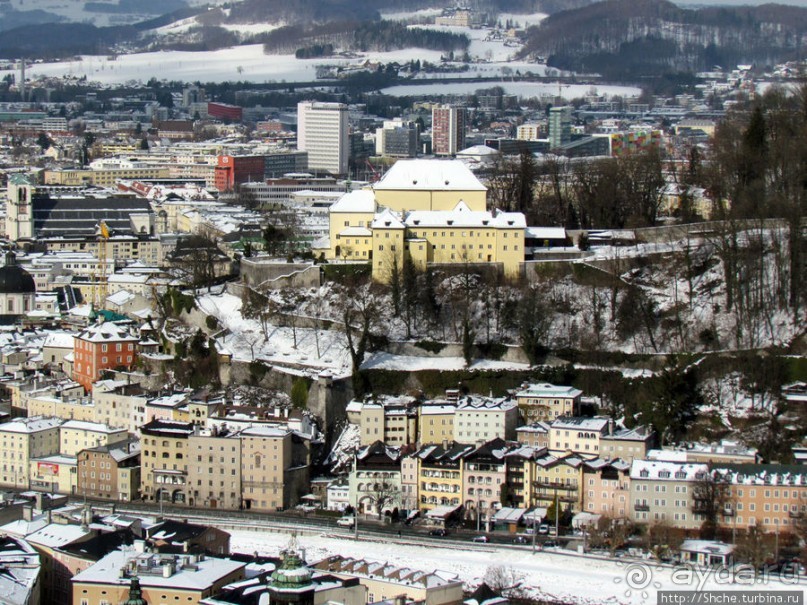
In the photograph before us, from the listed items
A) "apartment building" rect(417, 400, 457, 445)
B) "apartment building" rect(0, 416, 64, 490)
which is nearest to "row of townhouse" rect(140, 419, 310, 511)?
"apartment building" rect(417, 400, 457, 445)

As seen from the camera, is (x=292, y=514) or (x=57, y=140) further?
(x=57, y=140)

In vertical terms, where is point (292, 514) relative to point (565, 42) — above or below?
below

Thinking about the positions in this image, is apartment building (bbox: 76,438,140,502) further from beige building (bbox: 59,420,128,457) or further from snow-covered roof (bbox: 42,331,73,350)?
snow-covered roof (bbox: 42,331,73,350)

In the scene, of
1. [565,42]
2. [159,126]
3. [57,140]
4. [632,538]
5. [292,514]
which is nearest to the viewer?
[632,538]

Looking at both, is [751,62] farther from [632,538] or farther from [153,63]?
[632,538]

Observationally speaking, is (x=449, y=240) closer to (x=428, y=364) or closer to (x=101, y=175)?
(x=428, y=364)

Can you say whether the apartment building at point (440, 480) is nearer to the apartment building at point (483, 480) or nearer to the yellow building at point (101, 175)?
the apartment building at point (483, 480)

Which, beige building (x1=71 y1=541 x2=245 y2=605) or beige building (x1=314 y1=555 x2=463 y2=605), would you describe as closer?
beige building (x1=71 y1=541 x2=245 y2=605)

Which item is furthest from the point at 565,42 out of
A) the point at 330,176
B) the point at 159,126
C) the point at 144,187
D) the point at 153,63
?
the point at 144,187
